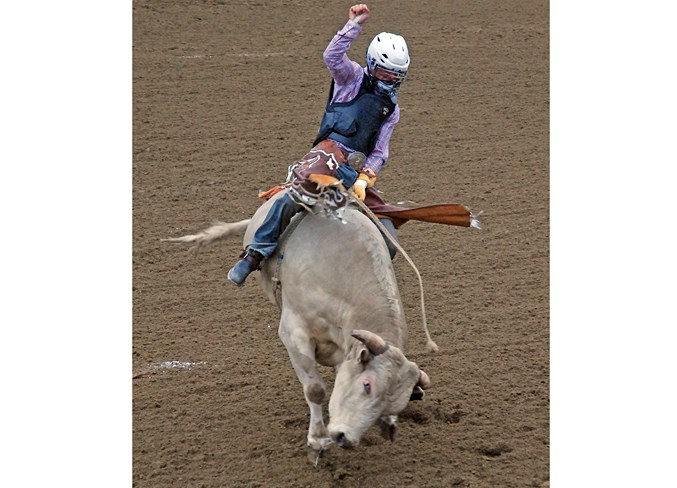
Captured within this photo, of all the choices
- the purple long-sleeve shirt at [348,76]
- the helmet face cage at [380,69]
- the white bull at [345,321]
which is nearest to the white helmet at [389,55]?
the helmet face cage at [380,69]

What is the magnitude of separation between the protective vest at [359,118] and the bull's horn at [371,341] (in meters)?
1.54

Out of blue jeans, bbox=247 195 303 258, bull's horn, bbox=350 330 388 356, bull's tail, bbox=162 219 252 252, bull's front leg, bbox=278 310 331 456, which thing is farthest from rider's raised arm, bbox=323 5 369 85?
bull's horn, bbox=350 330 388 356

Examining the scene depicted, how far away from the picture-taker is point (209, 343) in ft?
27.2

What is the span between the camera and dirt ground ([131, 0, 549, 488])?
693 centimetres

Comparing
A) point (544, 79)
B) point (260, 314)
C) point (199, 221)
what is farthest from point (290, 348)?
point (544, 79)

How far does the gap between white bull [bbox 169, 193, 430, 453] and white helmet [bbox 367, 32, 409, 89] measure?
3.06ft

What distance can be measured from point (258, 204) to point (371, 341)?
16.8 feet

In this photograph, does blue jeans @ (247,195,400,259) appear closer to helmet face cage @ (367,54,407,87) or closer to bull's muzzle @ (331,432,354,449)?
helmet face cage @ (367,54,407,87)

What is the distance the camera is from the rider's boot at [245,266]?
6812mm

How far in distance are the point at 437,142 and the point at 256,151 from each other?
7.04 feet

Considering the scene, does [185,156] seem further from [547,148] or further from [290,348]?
[290,348]

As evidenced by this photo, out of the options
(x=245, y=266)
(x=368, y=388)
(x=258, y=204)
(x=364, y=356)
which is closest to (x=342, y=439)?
(x=368, y=388)

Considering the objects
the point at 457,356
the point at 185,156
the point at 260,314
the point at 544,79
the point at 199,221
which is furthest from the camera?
the point at 544,79

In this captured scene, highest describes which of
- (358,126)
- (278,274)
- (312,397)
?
(358,126)
